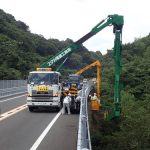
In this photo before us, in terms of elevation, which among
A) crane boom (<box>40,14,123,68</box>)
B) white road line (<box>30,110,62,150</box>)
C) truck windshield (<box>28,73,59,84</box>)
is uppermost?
→ crane boom (<box>40,14,123,68</box>)

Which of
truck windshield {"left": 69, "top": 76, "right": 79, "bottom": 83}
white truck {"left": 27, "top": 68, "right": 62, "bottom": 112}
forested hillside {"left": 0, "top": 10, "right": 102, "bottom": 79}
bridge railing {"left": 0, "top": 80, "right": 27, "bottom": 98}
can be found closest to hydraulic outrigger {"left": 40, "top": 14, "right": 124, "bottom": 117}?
white truck {"left": 27, "top": 68, "right": 62, "bottom": 112}

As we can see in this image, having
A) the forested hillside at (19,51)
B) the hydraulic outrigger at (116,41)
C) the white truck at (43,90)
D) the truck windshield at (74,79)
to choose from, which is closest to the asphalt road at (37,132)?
the white truck at (43,90)

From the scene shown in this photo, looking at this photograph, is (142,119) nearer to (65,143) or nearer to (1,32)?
(65,143)

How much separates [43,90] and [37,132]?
9.41 meters

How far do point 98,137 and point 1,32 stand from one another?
7758 centimetres

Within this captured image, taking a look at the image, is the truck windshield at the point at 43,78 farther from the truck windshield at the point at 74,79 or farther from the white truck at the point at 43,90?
the truck windshield at the point at 74,79

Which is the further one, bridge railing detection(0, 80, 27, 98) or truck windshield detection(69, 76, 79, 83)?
truck windshield detection(69, 76, 79, 83)

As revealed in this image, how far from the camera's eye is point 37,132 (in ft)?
65.4

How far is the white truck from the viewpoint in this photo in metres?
29.2

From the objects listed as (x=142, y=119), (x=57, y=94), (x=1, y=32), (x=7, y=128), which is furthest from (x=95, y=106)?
(x=1, y=32)

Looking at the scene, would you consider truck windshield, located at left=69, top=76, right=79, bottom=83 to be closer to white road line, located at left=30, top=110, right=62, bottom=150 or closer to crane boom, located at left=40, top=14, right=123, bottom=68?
crane boom, located at left=40, top=14, right=123, bottom=68

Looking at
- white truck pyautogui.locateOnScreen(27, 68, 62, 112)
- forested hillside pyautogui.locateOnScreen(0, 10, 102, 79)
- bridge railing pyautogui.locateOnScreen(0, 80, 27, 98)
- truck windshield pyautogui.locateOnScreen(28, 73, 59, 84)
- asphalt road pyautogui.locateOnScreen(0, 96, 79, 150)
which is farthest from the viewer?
forested hillside pyautogui.locateOnScreen(0, 10, 102, 79)

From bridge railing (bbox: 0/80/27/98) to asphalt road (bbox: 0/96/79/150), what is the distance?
19.1 metres

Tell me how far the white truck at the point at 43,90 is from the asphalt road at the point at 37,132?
1.53 metres
